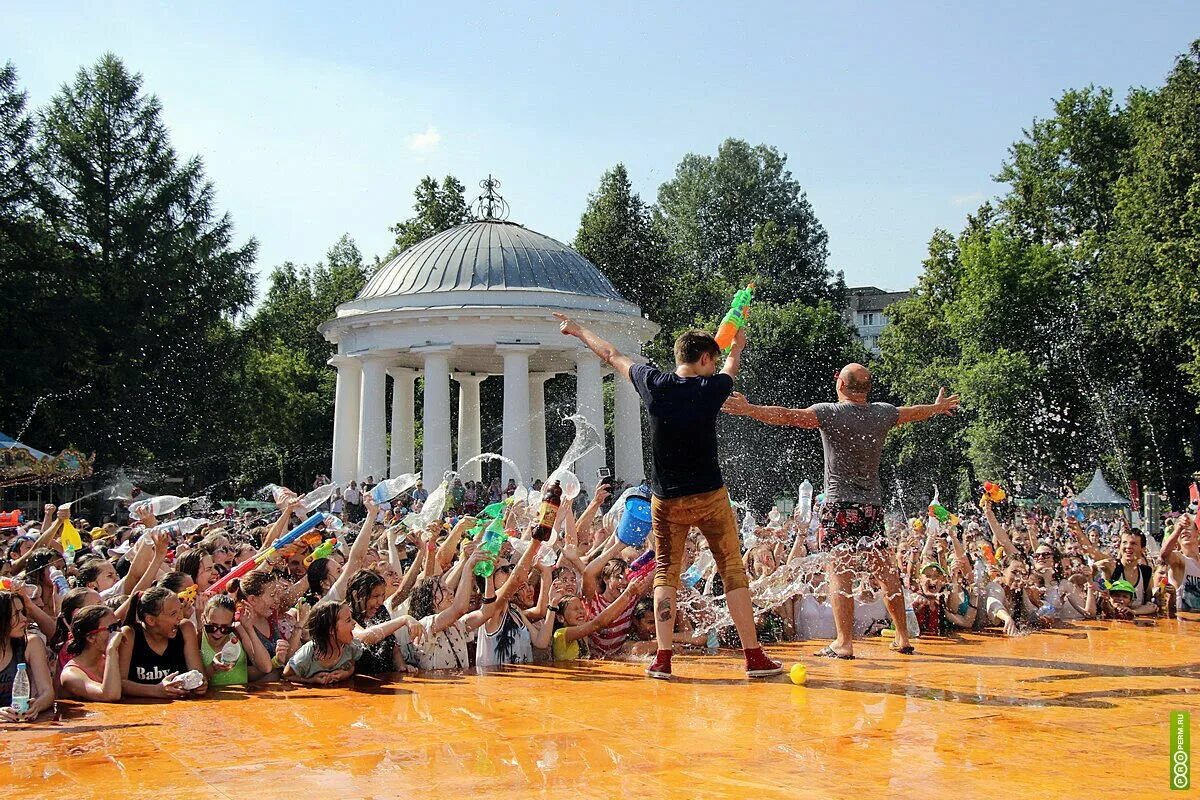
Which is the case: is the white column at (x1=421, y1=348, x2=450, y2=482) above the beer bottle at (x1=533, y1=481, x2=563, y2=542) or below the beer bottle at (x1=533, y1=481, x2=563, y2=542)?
above

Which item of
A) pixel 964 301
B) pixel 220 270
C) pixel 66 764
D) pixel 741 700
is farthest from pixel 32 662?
pixel 964 301

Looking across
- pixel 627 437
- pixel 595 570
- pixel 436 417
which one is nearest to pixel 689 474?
pixel 595 570

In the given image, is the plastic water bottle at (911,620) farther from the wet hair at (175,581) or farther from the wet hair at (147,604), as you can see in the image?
the wet hair at (147,604)

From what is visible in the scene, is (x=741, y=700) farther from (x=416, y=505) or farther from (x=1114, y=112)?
(x=1114, y=112)

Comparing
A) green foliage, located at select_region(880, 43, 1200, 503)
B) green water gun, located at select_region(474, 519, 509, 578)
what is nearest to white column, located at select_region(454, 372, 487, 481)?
green foliage, located at select_region(880, 43, 1200, 503)

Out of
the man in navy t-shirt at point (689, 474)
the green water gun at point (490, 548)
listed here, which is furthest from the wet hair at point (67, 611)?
the man in navy t-shirt at point (689, 474)

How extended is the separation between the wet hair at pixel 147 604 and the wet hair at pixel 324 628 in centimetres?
92

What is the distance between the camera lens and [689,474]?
7070 mm

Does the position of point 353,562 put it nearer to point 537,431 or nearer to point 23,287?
point 537,431

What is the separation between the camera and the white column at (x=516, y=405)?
35.3 m

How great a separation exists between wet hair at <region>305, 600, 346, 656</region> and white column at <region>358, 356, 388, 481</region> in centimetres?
2910

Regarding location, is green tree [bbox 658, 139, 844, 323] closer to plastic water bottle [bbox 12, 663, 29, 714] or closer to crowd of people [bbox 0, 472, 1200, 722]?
crowd of people [bbox 0, 472, 1200, 722]

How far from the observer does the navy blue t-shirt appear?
22.7ft

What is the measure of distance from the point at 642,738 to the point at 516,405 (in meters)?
30.4
